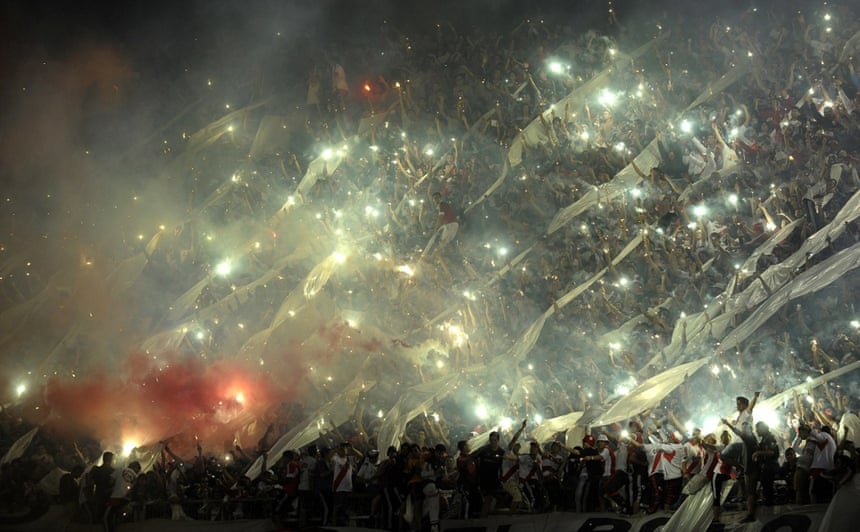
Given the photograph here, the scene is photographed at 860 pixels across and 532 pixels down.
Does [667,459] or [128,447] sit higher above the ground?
[128,447]

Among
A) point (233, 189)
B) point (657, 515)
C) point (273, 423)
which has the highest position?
point (233, 189)

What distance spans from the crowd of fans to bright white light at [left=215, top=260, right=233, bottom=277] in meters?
0.54

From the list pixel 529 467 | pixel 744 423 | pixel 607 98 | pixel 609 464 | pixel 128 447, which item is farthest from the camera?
pixel 128 447

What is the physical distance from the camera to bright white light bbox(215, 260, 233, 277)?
60.7 feet

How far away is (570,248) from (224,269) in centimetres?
977

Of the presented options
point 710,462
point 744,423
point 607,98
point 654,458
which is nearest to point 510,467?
point 654,458

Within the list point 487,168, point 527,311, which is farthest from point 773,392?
point 487,168

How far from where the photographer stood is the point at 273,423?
14.4 m

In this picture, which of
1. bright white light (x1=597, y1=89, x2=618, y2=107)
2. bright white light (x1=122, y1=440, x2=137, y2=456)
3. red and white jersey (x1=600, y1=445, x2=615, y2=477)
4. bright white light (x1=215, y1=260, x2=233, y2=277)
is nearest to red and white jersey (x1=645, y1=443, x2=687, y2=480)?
red and white jersey (x1=600, y1=445, x2=615, y2=477)

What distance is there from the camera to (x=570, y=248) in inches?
507

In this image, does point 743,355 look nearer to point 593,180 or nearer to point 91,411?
→ point 593,180

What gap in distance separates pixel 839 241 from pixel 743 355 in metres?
2.00

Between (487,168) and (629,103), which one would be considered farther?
(487,168)

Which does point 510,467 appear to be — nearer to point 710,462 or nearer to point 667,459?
point 667,459
